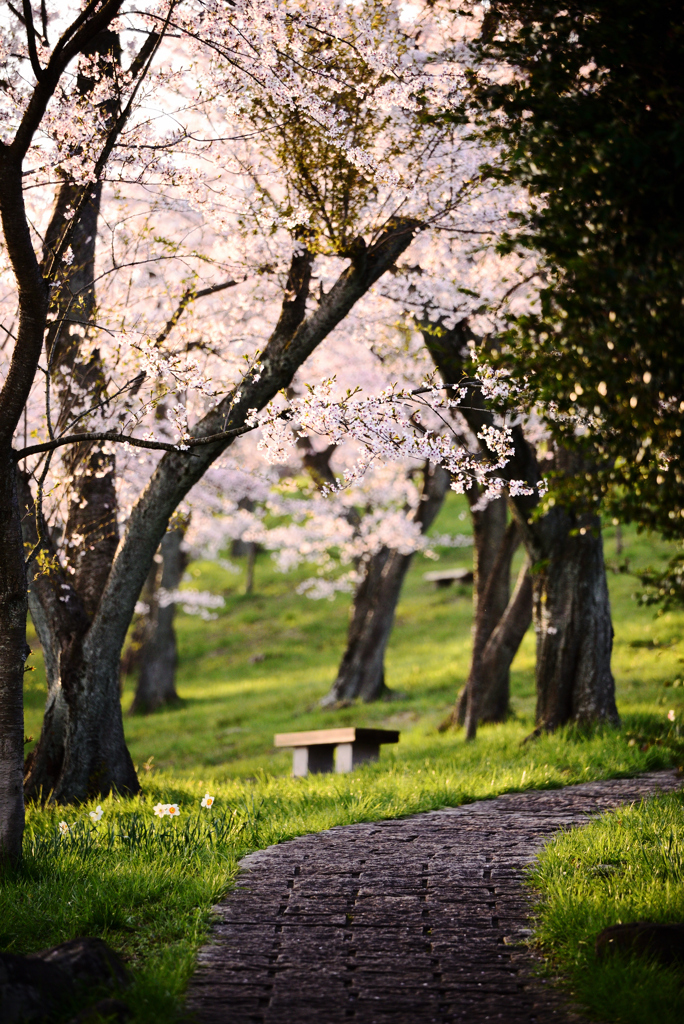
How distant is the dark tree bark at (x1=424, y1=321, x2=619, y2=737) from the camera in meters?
10.2

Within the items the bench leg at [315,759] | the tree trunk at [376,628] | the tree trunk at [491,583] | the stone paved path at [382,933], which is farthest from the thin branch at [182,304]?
the tree trunk at [376,628]

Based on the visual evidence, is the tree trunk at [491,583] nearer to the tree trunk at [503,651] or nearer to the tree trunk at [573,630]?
the tree trunk at [503,651]

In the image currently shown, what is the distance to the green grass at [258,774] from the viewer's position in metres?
4.95

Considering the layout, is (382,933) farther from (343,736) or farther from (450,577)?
(450,577)

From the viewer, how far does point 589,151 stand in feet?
13.5

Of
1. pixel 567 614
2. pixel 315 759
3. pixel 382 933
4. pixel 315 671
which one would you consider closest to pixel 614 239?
pixel 382 933

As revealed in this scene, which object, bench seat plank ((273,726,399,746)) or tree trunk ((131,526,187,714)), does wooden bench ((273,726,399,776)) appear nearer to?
bench seat plank ((273,726,399,746))

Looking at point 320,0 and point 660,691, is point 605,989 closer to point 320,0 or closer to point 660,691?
point 320,0

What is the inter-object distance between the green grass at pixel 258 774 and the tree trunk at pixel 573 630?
1.51ft

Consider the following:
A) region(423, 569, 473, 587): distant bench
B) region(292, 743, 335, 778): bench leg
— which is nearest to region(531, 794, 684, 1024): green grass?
region(292, 743, 335, 778): bench leg

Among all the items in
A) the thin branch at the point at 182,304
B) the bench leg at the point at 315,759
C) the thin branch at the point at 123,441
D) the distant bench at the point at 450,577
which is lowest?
the bench leg at the point at 315,759

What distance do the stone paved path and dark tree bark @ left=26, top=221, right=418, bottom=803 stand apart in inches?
110

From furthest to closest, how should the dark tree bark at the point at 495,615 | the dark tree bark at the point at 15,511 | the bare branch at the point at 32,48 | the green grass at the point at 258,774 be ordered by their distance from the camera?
the dark tree bark at the point at 495,615, the dark tree bark at the point at 15,511, the bare branch at the point at 32,48, the green grass at the point at 258,774

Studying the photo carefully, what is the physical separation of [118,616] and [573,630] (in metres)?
5.18
